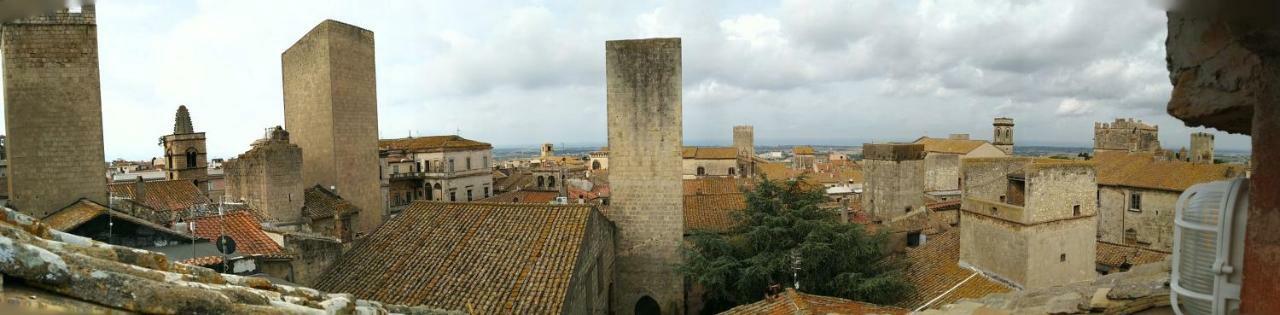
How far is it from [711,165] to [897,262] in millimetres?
43806

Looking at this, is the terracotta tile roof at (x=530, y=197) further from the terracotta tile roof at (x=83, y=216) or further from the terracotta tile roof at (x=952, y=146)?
the terracotta tile roof at (x=952, y=146)

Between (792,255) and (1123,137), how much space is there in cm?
3933

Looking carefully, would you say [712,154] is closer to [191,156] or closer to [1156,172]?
[1156,172]

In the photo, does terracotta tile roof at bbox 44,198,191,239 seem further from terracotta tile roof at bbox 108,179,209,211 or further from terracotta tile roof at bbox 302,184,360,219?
terracotta tile roof at bbox 108,179,209,211

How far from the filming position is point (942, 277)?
51.1 ft

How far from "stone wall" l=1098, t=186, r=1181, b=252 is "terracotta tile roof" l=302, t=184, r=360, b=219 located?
28.0 metres

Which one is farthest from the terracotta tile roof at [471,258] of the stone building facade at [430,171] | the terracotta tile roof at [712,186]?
the stone building facade at [430,171]

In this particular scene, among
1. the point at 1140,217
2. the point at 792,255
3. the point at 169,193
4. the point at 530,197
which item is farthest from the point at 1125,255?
the point at 169,193

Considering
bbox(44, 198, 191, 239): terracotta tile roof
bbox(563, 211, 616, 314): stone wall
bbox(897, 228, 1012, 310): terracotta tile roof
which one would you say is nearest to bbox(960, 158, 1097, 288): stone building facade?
bbox(897, 228, 1012, 310): terracotta tile roof

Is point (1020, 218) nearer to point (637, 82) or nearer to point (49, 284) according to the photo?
point (637, 82)

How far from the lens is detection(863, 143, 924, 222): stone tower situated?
23875 mm

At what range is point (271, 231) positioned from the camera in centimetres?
1312

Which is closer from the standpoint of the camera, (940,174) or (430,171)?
(940,174)

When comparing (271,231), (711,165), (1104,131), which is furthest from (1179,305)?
(711,165)
